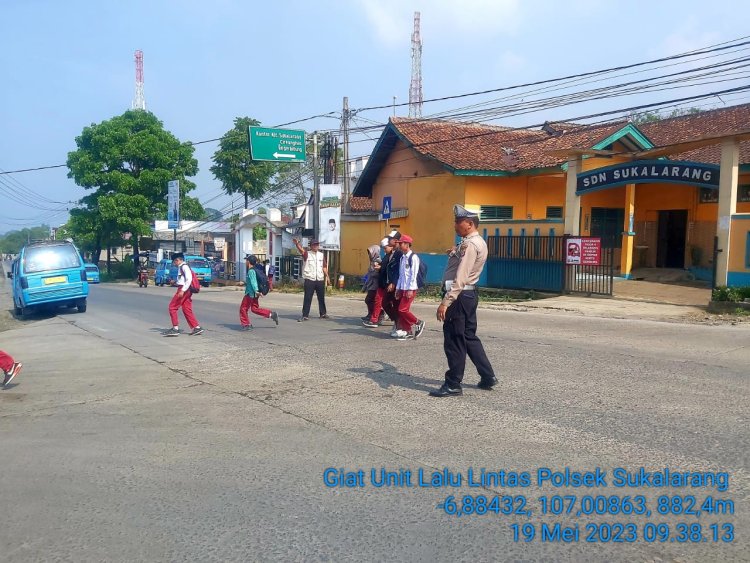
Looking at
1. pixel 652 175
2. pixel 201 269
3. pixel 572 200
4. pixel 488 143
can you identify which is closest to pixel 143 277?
pixel 201 269

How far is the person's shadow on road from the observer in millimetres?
7520

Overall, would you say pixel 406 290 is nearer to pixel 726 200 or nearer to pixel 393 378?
pixel 393 378

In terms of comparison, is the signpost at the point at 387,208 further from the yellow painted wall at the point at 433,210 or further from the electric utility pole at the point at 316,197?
the electric utility pole at the point at 316,197

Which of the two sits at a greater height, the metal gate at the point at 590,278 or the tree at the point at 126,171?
the tree at the point at 126,171

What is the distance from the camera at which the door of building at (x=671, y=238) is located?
22.7 meters

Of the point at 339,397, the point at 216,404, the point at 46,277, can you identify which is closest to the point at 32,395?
the point at 216,404

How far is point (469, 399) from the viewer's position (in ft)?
22.4

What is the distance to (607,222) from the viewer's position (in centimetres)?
2427

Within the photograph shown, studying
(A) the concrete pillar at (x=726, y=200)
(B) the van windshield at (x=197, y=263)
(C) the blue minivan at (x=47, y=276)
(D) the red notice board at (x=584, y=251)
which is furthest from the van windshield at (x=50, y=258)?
(B) the van windshield at (x=197, y=263)

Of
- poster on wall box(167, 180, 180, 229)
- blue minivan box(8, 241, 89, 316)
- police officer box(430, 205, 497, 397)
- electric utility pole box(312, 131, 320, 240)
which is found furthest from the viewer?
poster on wall box(167, 180, 180, 229)

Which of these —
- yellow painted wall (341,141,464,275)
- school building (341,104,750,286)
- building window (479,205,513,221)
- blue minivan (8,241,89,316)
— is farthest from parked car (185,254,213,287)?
building window (479,205,513,221)

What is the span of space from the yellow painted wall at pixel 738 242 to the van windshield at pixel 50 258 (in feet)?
53.9

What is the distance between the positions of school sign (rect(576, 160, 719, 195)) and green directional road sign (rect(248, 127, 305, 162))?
11113 millimetres

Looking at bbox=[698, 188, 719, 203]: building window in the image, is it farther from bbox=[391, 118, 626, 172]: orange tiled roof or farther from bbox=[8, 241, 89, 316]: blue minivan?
bbox=[8, 241, 89, 316]: blue minivan
